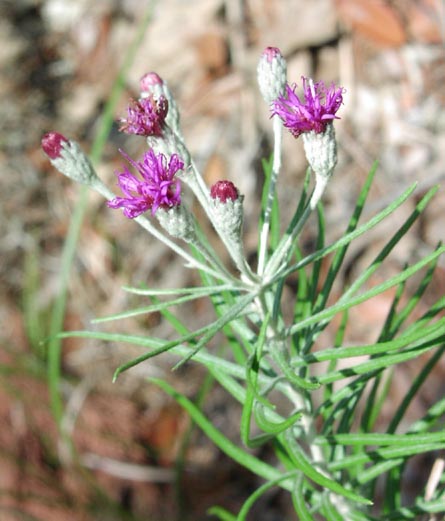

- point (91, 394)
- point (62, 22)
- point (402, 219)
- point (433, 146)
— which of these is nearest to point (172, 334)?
point (91, 394)

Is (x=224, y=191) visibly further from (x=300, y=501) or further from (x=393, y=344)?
(x=300, y=501)

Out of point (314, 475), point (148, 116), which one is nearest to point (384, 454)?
point (314, 475)

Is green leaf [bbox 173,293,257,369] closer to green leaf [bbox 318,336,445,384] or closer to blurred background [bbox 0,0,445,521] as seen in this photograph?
green leaf [bbox 318,336,445,384]

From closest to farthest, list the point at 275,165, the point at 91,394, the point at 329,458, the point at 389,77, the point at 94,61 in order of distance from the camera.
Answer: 1. the point at 275,165
2. the point at 329,458
3. the point at 91,394
4. the point at 389,77
5. the point at 94,61

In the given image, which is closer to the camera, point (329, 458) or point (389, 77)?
point (329, 458)

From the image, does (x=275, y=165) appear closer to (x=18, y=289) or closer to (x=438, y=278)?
(x=438, y=278)

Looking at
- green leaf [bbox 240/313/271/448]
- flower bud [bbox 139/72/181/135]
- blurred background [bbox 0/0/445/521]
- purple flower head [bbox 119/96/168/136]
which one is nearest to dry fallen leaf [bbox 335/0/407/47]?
blurred background [bbox 0/0/445/521]
